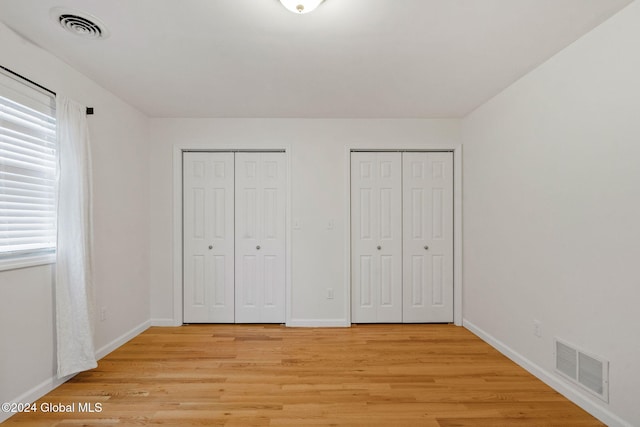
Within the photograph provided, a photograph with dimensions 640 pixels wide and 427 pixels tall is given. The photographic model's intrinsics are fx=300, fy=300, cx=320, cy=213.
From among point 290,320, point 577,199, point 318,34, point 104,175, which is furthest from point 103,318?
point 577,199

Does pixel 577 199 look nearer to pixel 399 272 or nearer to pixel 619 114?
pixel 619 114

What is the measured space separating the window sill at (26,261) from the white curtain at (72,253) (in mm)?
70

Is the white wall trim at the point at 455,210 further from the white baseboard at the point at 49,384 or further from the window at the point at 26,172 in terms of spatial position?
the window at the point at 26,172

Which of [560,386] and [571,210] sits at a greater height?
[571,210]

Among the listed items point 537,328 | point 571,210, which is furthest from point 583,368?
point 571,210

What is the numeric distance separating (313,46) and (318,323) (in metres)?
2.92

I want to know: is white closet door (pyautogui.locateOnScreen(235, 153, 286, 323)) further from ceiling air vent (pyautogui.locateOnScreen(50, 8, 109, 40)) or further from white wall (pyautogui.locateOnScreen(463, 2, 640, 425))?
white wall (pyautogui.locateOnScreen(463, 2, 640, 425))

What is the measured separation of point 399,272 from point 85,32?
360cm

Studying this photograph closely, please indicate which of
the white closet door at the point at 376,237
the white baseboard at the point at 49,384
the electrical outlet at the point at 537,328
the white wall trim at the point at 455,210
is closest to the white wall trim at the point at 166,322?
the white baseboard at the point at 49,384

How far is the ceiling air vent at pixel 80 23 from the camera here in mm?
1764

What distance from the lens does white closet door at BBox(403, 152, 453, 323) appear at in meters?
3.69

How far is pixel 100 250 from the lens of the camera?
2.75 m

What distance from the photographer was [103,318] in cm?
279

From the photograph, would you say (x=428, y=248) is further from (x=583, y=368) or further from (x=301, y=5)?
(x=301, y=5)
